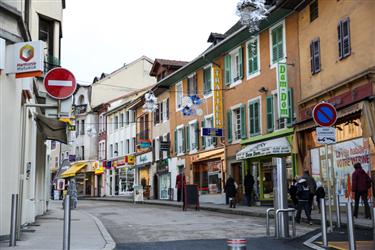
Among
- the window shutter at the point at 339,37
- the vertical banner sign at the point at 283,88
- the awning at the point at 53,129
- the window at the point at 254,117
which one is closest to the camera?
the awning at the point at 53,129

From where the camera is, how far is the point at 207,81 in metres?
31.2

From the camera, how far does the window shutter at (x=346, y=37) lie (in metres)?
18.1

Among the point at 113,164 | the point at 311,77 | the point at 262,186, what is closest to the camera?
the point at 311,77

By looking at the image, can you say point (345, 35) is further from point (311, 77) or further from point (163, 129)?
point (163, 129)

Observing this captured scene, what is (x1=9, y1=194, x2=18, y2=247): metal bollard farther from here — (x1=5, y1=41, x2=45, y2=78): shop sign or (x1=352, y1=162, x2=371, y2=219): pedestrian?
(x1=352, y1=162, x2=371, y2=219): pedestrian

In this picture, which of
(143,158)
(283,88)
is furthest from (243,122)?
(143,158)

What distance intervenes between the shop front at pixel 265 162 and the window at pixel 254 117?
2.39 ft

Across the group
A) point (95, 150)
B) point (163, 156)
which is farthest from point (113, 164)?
point (163, 156)

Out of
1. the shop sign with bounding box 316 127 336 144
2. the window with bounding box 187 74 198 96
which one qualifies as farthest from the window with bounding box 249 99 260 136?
the shop sign with bounding box 316 127 336 144

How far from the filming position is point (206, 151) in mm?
30906

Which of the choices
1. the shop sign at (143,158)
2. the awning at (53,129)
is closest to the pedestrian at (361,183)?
the awning at (53,129)

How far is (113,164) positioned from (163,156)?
1500cm

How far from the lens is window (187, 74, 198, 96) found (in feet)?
108

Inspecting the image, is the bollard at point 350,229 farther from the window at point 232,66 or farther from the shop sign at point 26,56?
the window at point 232,66
